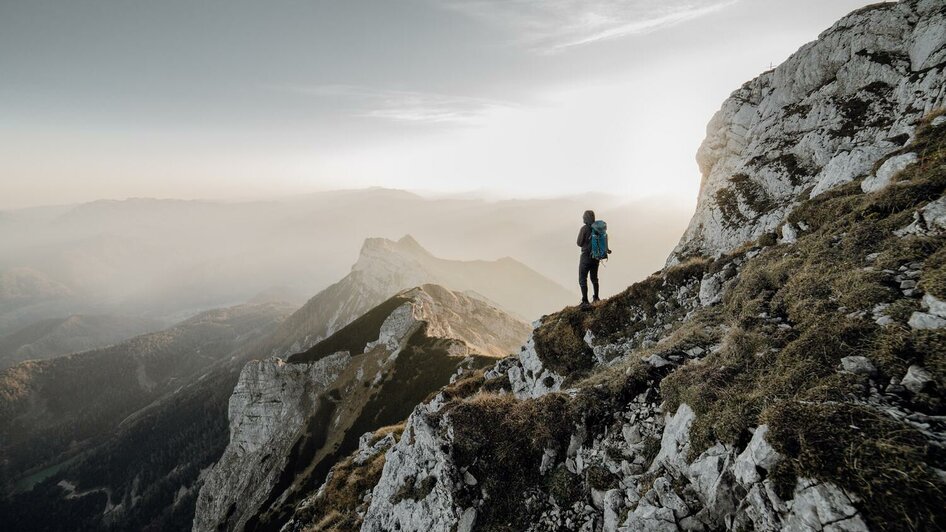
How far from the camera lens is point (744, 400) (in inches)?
347

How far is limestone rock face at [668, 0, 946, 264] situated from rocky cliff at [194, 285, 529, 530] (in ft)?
161

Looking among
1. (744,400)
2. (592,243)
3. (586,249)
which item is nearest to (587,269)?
(586,249)

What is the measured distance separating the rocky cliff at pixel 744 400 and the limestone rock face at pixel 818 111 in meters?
6.99

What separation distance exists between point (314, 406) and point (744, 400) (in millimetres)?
105447

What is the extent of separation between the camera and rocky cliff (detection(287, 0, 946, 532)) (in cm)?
628

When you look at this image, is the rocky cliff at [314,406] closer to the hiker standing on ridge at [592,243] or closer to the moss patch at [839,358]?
the hiker standing on ridge at [592,243]

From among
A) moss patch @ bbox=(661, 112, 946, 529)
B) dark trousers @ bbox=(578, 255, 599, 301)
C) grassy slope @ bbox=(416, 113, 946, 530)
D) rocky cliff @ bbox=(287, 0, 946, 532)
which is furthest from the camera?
dark trousers @ bbox=(578, 255, 599, 301)

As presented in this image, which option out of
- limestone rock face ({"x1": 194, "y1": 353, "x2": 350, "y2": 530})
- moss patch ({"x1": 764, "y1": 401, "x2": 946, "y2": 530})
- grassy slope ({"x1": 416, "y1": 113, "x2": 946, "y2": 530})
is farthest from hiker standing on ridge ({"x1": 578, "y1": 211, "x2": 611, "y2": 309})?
limestone rock face ({"x1": 194, "y1": 353, "x2": 350, "y2": 530})

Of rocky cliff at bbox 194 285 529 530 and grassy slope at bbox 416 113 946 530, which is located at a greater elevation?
grassy slope at bbox 416 113 946 530

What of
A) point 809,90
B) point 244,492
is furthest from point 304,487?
point 809,90

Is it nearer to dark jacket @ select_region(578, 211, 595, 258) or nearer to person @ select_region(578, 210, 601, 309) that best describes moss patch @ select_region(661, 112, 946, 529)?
person @ select_region(578, 210, 601, 309)

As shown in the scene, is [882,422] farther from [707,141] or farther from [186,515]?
[186,515]

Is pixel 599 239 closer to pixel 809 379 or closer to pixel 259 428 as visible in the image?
pixel 809 379

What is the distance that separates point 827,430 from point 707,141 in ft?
198
